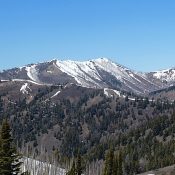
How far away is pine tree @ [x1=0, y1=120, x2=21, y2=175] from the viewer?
95.2 ft

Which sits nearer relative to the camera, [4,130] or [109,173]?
[4,130]

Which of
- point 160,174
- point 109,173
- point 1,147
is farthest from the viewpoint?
point 160,174

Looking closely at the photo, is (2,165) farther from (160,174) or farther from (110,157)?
(160,174)

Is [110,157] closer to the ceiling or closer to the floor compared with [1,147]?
closer to the floor

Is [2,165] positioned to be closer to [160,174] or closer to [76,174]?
[76,174]

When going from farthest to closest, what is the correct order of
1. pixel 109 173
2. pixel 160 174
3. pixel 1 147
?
pixel 160 174 → pixel 109 173 → pixel 1 147

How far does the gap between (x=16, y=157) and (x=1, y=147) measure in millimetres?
1186

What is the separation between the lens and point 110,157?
486 ft

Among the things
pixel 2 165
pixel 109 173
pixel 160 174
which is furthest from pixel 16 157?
pixel 160 174

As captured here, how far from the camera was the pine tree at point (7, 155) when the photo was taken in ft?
95.2

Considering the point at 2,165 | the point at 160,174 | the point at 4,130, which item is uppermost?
the point at 4,130

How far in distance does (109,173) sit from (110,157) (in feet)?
17.2

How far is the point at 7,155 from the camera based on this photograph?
29375mm

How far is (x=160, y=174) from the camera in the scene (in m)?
179
